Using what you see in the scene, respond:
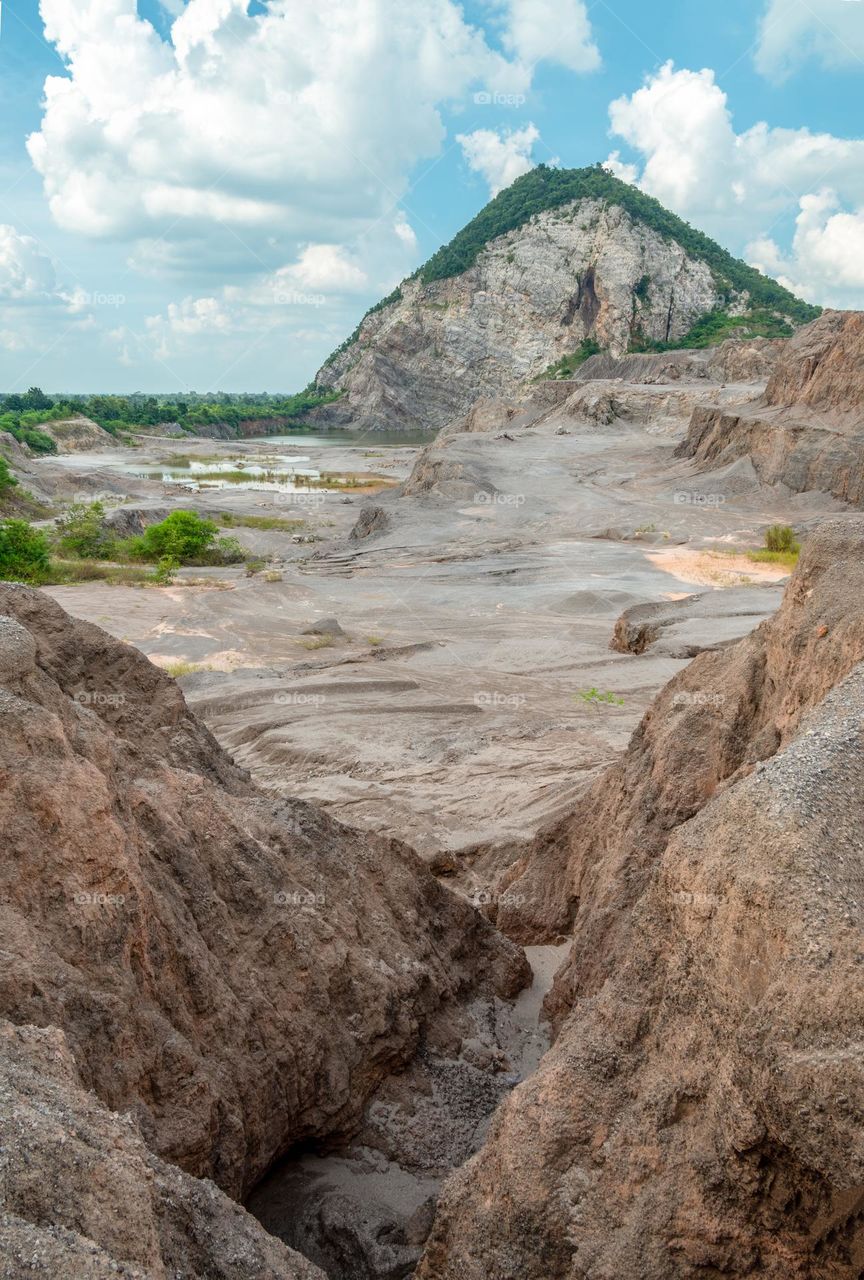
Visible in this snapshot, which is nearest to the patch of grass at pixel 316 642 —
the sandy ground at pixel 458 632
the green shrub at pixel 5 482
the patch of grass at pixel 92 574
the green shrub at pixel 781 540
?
A: the sandy ground at pixel 458 632

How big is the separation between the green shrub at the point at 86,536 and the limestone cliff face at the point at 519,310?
70.1 meters

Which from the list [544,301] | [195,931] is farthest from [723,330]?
[195,931]

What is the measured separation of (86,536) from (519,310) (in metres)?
Answer: 77.0

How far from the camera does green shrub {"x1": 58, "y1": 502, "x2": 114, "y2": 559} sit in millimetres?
25645

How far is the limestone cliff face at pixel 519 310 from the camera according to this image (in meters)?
90.2

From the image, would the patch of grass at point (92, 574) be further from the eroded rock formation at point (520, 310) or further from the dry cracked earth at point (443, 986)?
the eroded rock formation at point (520, 310)

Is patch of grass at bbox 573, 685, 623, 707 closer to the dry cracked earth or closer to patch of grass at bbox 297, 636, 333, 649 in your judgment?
the dry cracked earth

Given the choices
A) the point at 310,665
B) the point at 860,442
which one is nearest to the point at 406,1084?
the point at 310,665

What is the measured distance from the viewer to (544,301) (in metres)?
94.4

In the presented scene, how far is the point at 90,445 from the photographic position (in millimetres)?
67500

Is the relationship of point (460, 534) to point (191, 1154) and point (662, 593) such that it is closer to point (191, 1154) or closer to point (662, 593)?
point (662, 593)

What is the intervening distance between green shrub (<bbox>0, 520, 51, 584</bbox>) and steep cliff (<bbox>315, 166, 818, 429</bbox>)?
238ft

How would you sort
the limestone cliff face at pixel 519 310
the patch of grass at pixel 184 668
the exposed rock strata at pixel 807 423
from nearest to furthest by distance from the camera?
the patch of grass at pixel 184 668 → the exposed rock strata at pixel 807 423 → the limestone cliff face at pixel 519 310

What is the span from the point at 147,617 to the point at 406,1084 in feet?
46.8
